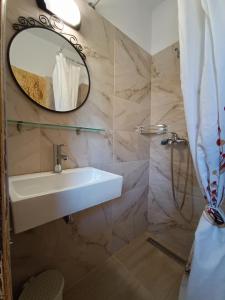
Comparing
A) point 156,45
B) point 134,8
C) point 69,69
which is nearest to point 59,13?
point 69,69

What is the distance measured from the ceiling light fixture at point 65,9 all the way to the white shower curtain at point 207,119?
667 mm

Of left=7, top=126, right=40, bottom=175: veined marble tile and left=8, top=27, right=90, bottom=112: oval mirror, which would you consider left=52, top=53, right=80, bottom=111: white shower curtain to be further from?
left=7, top=126, right=40, bottom=175: veined marble tile

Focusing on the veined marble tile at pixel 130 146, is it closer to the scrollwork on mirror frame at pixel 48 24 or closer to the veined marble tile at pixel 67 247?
the veined marble tile at pixel 67 247

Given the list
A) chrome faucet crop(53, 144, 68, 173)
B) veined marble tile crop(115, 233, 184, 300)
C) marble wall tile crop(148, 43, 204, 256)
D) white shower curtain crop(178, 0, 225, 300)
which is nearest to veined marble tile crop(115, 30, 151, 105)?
marble wall tile crop(148, 43, 204, 256)

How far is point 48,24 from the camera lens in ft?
2.92

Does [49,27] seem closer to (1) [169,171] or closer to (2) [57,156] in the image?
(2) [57,156]

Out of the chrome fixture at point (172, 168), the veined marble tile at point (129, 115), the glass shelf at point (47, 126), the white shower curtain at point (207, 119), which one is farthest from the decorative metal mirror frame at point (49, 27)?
the chrome fixture at point (172, 168)

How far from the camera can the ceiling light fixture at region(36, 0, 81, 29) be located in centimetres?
85

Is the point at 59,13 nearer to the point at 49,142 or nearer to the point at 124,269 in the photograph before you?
the point at 49,142

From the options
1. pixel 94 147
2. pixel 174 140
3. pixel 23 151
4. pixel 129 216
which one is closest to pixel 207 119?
pixel 174 140

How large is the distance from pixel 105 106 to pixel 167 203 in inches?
46.9

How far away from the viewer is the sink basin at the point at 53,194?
1.75ft

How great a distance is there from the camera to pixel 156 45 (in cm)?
156

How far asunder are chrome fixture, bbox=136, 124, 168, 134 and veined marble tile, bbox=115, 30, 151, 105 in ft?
0.90
